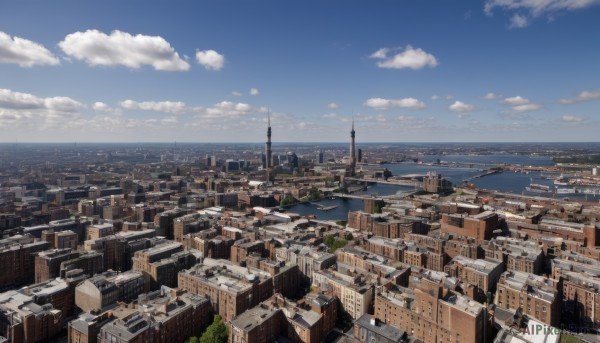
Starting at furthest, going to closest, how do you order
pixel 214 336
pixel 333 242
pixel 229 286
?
pixel 333 242 → pixel 229 286 → pixel 214 336

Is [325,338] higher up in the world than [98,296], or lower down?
lower down

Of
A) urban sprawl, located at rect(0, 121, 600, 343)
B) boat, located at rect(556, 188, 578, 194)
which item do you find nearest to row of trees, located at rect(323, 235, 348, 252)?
urban sprawl, located at rect(0, 121, 600, 343)

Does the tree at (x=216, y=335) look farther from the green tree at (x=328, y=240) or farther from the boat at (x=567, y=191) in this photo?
the boat at (x=567, y=191)

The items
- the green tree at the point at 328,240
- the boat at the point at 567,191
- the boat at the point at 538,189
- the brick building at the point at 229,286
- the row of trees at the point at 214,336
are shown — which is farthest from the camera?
the boat at the point at 538,189

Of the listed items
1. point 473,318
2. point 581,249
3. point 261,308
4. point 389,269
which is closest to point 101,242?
point 261,308

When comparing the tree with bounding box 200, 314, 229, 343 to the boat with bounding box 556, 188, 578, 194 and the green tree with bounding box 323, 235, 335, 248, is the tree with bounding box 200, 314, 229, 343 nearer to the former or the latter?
the green tree with bounding box 323, 235, 335, 248

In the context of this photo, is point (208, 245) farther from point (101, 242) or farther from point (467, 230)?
point (467, 230)

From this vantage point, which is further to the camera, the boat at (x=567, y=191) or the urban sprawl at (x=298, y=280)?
the boat at (x=567, y=191)

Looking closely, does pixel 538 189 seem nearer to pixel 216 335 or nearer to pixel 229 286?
pixel 229 286

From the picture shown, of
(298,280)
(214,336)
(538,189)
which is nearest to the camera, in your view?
(214,336)

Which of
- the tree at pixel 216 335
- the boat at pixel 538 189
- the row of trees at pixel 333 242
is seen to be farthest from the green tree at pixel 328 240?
the boat at pixel 538 189

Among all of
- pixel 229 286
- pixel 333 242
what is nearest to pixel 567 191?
pixel 333 242
